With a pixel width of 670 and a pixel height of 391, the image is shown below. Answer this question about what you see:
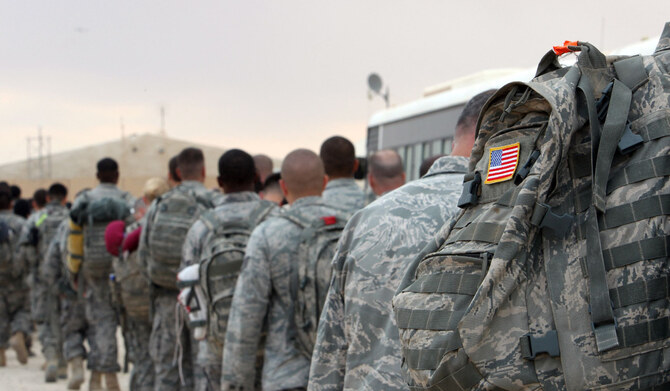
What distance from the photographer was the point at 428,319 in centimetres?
203

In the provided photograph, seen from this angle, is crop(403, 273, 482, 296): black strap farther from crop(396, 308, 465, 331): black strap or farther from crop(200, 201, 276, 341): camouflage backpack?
crop(200, 201, 276, 341): camouflage backpack

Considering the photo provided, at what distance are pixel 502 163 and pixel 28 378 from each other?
10660mm

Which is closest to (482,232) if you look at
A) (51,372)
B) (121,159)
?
(51,372)

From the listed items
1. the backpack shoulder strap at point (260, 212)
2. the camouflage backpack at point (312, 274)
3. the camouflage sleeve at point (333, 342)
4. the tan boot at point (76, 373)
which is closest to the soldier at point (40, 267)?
the tan boot at point (76, 373)

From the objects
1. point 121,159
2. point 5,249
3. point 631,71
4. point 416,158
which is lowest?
point 5,249

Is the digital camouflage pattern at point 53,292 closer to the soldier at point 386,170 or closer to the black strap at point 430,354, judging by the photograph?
the soldier at point 386,170

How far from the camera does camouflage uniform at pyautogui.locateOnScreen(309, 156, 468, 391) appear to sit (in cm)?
314

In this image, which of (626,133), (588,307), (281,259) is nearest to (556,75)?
(626,133)

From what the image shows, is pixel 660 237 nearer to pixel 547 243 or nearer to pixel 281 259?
pixel 547 243

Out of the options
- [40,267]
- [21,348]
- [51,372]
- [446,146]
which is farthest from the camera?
[21,348]

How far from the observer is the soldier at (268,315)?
442 centimetres

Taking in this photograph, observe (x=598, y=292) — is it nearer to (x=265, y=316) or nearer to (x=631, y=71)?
(x=631, y=71)

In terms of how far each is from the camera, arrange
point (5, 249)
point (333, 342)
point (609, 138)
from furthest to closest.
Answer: point (5, 249), point (333, 342), point (609, 138)

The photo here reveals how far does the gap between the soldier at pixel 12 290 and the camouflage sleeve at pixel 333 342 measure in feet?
34.0
